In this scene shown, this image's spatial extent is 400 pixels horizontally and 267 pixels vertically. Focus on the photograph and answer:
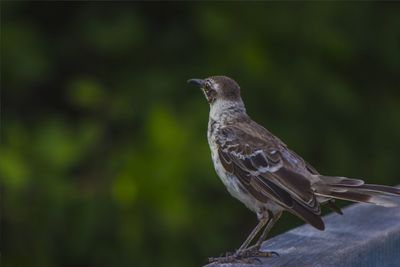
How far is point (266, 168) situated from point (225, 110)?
0.70 metres

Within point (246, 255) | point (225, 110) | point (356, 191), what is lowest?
point (246, 255)

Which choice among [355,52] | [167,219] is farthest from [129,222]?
[355,52]

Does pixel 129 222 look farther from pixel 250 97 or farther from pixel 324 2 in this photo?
pixel 324 2

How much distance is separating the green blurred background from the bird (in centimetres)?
186

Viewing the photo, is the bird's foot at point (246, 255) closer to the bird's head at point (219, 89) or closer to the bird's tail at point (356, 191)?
the bird's tail at point (356, 191)

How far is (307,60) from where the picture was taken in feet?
29.9

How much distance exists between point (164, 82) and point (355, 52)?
201 cm

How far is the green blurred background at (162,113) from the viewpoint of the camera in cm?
793

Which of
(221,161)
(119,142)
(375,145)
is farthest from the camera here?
(375,145)

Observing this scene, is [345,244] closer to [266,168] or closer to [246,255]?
[246,255]

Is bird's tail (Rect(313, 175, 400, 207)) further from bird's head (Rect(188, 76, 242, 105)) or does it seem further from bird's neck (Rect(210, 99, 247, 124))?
bird's head (Rect(188, 76, 242, 105))

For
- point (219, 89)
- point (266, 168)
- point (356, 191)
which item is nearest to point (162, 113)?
point (219, 89)

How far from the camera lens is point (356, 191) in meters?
4.95

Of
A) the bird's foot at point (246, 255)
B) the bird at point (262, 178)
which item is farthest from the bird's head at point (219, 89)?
the bird's foot at point (246, 255)
